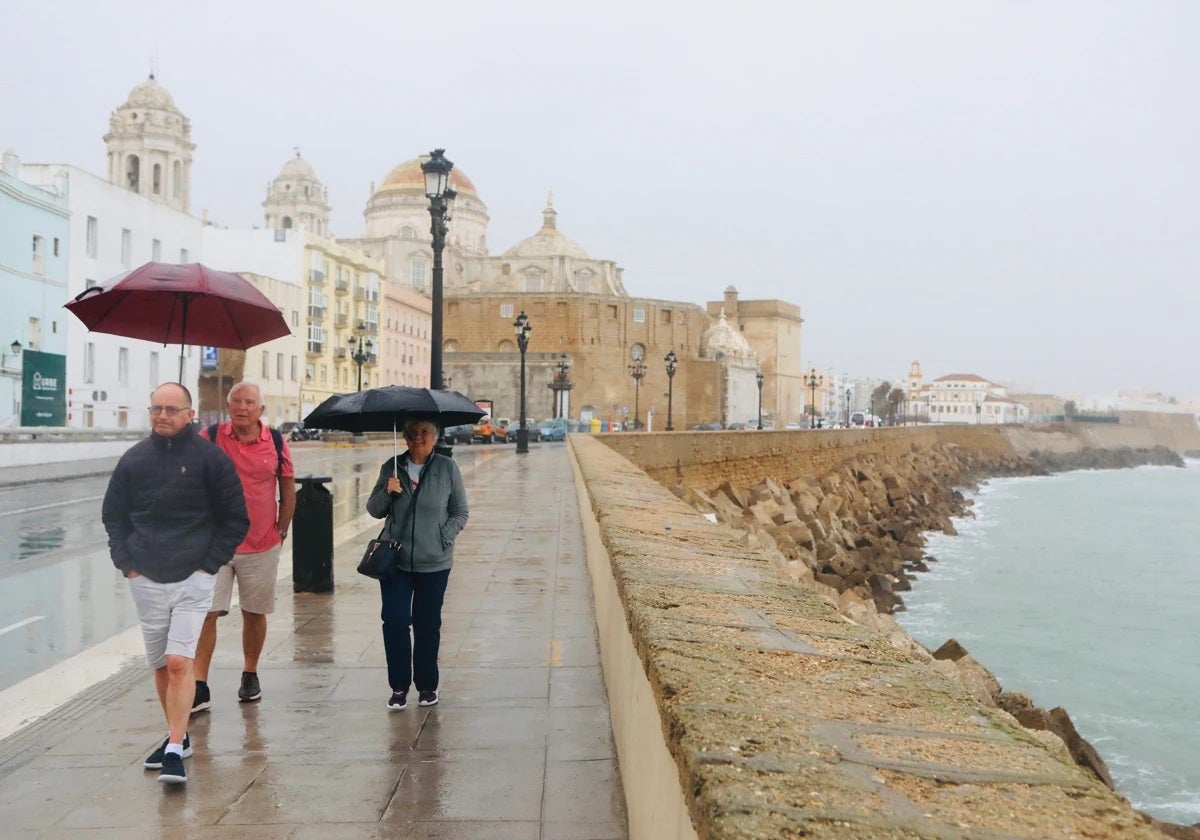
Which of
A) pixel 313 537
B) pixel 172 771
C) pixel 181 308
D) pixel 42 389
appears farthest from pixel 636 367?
pixel 172 771

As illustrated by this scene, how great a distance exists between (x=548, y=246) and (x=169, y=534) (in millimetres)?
85970

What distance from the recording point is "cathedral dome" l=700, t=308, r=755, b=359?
3447 inches

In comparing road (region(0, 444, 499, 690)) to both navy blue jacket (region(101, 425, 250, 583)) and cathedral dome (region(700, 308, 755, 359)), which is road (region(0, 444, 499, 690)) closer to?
navy blue jacket (region(101, 425, 250, 583))

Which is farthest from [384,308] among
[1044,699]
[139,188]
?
[1044,699]

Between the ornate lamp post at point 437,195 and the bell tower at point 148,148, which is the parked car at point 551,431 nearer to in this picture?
the bell tower at point 148,148

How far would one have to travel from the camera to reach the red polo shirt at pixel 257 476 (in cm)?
529

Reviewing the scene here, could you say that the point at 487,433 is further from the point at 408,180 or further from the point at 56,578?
the point at 408,180

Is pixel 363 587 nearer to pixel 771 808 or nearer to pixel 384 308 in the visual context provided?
pixel 771 808

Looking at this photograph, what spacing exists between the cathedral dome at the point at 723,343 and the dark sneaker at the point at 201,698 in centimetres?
8293

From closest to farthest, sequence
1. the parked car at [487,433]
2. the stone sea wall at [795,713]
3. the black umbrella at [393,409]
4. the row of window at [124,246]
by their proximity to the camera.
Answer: the stone sea wall at [795,713], the black umbrella at [393,409], the row of window at [124,246], the parked car at [487,433]

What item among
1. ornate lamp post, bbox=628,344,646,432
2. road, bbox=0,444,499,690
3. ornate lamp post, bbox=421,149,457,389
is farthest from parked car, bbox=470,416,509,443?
ornate lamp post, bbox=421,149,457,389

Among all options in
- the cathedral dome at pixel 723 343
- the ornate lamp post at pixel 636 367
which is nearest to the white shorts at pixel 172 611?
the ornate lamp post at pixel 636 367

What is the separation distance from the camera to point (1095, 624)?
2114cm

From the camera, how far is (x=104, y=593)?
8.98 meters
